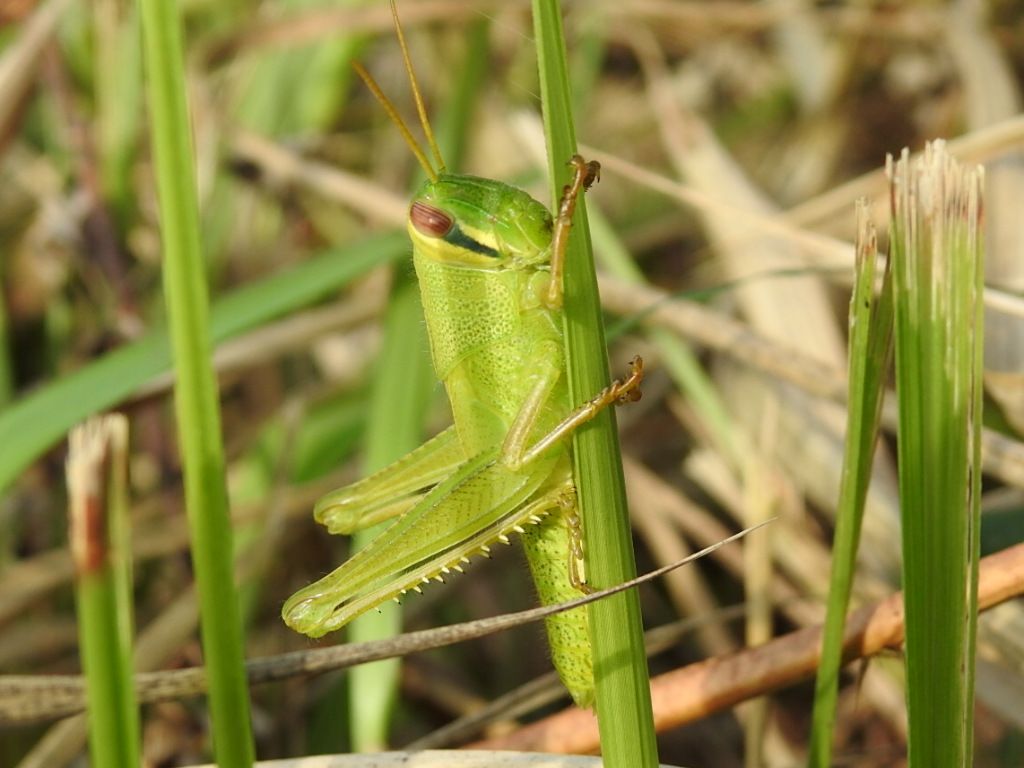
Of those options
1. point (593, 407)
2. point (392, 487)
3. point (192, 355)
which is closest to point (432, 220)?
point (392, 487)

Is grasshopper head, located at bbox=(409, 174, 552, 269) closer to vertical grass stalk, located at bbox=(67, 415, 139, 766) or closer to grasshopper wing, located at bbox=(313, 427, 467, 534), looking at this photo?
grasshopper wing, located at bbox=(313, 427, 467, 534)

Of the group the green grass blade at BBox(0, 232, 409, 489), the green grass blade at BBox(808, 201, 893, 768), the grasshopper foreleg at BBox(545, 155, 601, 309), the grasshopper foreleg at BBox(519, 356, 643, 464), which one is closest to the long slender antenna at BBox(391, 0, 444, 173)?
the grasshopper foreleg at BBox(545, 155, 601, 309)

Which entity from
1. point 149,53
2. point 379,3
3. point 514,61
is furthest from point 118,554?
point 514,61

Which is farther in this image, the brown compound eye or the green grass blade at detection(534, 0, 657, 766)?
the brown compound eye

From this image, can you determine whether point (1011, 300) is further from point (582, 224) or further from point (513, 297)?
point (582, 224)

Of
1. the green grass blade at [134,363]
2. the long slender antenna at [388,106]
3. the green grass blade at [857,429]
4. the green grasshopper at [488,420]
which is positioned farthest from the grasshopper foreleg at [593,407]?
the green grass blade at [134,363]

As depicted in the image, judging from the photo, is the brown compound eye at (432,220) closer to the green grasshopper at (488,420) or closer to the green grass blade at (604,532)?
the green grasshopper at (488,420)
